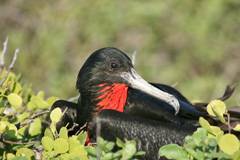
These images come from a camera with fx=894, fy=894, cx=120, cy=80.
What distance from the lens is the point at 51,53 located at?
9.17m

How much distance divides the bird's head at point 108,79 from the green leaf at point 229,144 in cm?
157

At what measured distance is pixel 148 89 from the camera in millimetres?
5000

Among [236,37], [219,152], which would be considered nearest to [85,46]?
[236,37]

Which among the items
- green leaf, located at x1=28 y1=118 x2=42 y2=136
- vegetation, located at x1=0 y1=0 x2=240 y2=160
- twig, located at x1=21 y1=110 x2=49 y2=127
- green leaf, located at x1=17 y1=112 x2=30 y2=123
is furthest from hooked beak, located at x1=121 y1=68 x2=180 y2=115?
vegetation, located at x1=0 y1=0 x2=240 y2=160

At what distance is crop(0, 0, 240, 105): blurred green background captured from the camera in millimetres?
9164

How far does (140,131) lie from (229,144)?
119 centimetres

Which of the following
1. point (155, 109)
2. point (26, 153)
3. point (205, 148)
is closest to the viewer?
point (205, 148)

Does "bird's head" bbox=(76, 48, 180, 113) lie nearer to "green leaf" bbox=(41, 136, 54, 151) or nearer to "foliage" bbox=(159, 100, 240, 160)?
"green leaf" bbox=(41, 136, 54, 151)

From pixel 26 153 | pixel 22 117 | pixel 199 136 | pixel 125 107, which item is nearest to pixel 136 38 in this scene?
pixel 125 107

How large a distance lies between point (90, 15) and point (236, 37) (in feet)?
5.13

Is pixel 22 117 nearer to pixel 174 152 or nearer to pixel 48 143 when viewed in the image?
pixel 48 143

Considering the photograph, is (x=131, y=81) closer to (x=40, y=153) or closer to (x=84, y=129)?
(x=84, y=129)

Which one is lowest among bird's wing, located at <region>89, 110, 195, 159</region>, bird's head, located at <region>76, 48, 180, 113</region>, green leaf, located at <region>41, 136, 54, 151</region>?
green leaf, located at <region>41, 136, 54, 151</region>

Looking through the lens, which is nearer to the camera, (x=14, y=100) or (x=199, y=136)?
(x=199, y=136)
